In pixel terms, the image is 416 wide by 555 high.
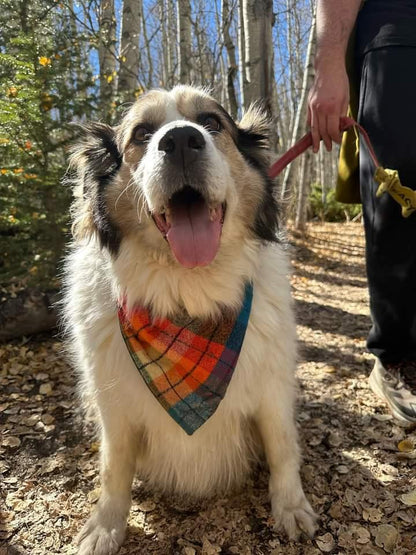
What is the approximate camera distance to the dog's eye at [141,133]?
204cm

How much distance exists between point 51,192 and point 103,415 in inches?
108

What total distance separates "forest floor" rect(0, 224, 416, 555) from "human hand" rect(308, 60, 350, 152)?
65.7 inches

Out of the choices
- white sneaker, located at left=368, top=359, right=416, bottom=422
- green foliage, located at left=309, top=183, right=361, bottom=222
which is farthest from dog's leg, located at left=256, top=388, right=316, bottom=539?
green foliage, located at left=309, top=183, right=361, bottom=222

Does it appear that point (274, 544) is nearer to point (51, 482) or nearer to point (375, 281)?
point (51, 482)

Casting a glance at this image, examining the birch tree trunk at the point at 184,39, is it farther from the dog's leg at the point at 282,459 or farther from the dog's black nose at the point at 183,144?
the dog's leg at the point at 282,459

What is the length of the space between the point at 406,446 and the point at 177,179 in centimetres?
188

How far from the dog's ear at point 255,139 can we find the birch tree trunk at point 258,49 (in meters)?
2.01

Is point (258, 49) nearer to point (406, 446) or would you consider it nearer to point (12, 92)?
point (12, 92)

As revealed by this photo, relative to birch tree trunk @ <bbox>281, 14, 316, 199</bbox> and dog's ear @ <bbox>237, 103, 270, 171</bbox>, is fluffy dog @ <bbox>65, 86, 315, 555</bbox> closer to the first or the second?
dog's ear @ <bbox>237, 103, 270, 171</bbox>

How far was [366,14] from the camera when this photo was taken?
235cm

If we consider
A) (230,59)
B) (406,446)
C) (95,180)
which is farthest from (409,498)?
(230,59)

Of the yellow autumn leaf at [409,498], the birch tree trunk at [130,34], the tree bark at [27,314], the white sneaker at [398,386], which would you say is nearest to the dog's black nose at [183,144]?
the yellow autumn leaf at [409,498]

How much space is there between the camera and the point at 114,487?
2.00 metres

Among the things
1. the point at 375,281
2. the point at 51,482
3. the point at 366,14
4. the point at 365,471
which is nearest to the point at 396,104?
the point at 366,14
